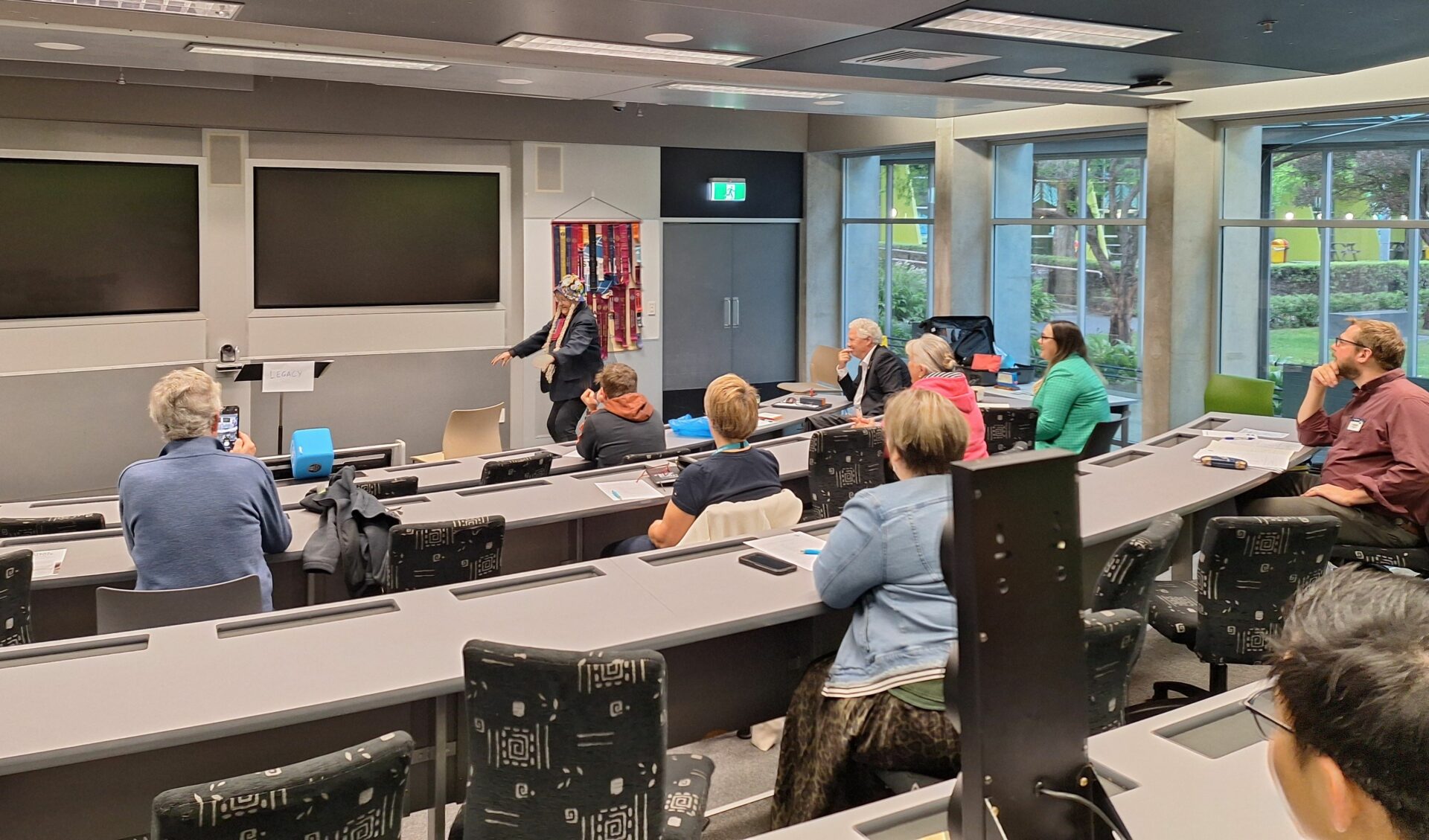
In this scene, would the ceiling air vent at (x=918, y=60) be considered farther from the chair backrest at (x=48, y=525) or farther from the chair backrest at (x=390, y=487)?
the chair backrest at (x=48, y=525)

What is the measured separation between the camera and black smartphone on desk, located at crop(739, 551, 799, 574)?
3416 mm

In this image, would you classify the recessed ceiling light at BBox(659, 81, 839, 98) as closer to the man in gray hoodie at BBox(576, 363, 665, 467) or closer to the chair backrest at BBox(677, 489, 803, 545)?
the man in gray hoodie at BBox(576, 363, 665, 467)

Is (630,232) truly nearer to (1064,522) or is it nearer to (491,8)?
(491,8)

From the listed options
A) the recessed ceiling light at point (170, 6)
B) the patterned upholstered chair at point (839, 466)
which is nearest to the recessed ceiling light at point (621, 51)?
the recessed ceiling light at point (170, 6)

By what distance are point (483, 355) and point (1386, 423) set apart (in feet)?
24.3

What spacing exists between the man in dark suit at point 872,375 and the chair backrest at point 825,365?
88.4 inches

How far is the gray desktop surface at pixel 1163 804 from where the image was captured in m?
1.92

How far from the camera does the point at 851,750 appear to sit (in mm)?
2861

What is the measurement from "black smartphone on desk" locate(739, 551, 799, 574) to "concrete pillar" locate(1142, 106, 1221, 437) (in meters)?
6.27

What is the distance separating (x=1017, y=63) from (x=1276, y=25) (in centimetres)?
147

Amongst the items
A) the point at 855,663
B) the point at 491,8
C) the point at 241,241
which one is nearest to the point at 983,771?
the point at 855,663

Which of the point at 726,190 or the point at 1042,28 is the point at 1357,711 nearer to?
the point at 1042,28

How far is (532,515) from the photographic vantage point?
15.3ft

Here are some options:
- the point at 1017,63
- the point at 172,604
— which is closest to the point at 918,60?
the point at 1017,63
